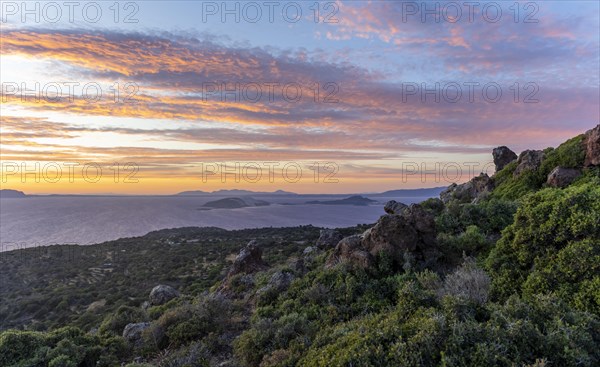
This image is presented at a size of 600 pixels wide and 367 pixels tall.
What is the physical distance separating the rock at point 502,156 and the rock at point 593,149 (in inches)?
504

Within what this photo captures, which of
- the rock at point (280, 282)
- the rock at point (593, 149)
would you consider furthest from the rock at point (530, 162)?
the rock at point (280, 282)

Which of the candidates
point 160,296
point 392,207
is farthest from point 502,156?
point 160,296

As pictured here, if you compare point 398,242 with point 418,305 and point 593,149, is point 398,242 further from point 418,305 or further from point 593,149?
point 593,149

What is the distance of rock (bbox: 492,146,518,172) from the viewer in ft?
81.5

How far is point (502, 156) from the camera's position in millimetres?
24969

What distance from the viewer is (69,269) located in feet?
116

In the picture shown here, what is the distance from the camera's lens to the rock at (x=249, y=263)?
56.0 feet

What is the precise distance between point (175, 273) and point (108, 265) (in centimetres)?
1228

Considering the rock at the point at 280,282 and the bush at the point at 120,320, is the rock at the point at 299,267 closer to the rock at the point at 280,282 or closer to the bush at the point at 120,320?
the rock at the point at 280,282

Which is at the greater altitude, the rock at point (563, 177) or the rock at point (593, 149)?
the rock at point (593, 149)

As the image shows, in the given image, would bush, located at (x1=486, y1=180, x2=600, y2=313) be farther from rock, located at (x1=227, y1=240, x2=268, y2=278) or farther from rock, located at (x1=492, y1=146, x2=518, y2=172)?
rock, located at (x1=492, y1=146, x2=518, y2=172)

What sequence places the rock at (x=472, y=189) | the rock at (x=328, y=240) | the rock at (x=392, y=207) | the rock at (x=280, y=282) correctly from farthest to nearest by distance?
the rock at (x=472, y=189) → the rock at (x=392, y=207) → the rock at (x=328, y=240) → the rock at (x=280, y=282)

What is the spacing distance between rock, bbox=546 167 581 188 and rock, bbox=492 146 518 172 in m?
12.6

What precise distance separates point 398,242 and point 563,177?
8204 millimetres
